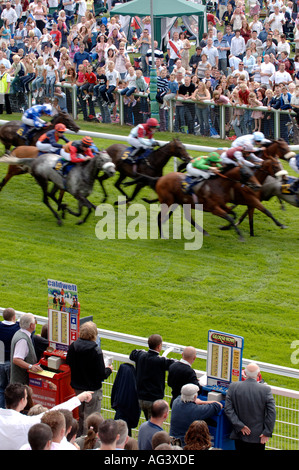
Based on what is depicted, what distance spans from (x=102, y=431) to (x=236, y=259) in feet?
22.2

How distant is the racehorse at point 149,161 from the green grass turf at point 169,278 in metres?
0.70

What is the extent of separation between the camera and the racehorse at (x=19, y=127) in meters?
13.4

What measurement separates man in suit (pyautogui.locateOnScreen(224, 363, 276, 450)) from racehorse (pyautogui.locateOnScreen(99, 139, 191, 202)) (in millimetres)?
6771

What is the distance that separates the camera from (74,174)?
11.7m

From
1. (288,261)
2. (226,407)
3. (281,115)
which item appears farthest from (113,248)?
(226,407)

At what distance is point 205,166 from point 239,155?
0.50 metres

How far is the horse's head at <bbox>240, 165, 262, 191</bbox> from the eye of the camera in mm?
11055

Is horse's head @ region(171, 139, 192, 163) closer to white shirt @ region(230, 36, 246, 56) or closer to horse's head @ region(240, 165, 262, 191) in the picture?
horse's head @ region(240, 165, 262, 191)

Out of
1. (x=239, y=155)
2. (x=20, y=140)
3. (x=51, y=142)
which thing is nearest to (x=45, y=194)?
(x=51, y=142)

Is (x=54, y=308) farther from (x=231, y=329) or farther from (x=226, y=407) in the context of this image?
(x=231, y=329)

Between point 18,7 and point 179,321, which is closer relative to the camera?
point 179,321

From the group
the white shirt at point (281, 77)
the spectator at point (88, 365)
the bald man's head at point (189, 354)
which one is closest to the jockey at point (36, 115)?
the white shirt at point (281, 77)
